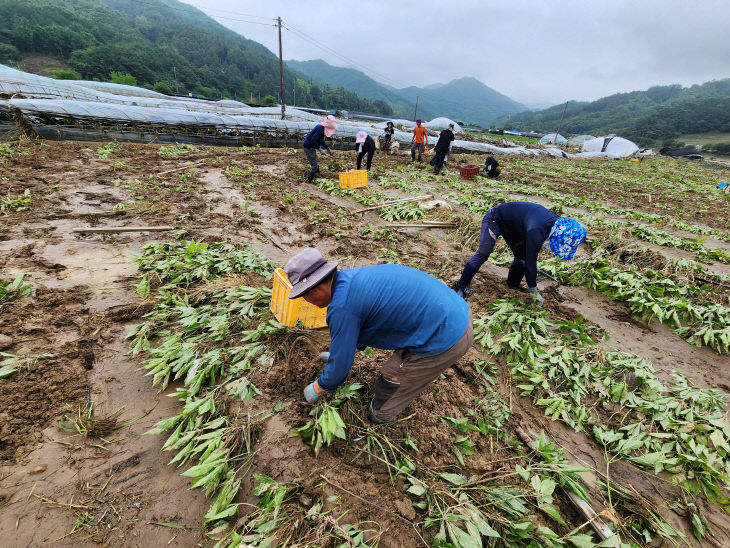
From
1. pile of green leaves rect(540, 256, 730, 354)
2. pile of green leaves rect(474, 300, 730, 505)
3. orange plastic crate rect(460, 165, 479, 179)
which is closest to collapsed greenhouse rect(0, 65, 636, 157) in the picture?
orange plastic crate rect(460, 165, 479, 179)

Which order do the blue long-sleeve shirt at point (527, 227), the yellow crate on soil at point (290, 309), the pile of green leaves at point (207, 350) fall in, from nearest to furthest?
the pile of green leaves at point (207, 350) → the yellow crate on soil at point (290, 309) → the blue long-sleeve shirt at point (527, 227)

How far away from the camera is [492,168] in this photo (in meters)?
13.2

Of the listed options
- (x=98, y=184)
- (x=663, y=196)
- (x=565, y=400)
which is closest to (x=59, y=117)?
(x=98, y=184)

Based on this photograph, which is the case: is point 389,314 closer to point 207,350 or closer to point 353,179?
point 207,350

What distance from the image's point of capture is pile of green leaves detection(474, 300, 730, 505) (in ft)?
8.04

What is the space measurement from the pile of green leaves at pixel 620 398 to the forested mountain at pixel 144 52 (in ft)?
247

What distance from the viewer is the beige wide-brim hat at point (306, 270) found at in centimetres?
190

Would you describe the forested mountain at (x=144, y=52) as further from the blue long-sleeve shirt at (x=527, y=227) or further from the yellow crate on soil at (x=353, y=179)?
the blue long-sleeve shirt at (x=527, y=227)

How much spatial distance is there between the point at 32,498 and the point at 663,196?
19229 mm

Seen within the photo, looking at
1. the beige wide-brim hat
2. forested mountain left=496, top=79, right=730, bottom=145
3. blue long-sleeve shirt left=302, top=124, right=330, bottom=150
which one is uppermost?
forested mountain left=496, top=79, right=730, bottom=145

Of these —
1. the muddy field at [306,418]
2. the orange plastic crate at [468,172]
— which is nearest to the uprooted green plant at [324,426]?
the muddy field at [306,418]

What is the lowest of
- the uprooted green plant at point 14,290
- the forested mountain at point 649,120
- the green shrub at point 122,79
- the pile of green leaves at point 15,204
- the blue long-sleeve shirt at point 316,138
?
the uprooted green plant at point 14,290

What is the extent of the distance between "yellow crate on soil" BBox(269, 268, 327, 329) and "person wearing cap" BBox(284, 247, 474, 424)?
102cm

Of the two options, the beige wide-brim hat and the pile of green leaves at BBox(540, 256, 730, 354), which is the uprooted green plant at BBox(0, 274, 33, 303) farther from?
the pile of green leaves at BBox(540, 256, 730, 354)
